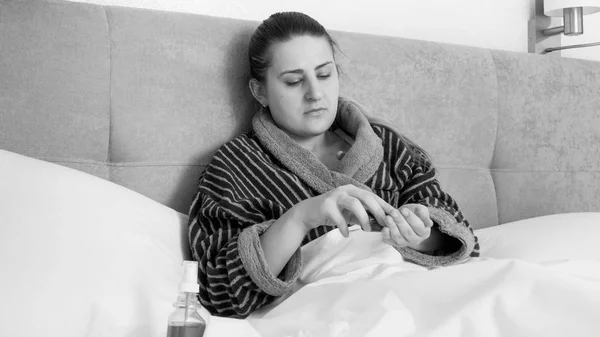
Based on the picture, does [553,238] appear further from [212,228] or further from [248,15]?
[248,15]

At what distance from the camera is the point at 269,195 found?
1564 mm

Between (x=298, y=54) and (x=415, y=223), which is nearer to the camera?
(x=415, y=223)

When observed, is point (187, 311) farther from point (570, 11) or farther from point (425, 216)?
point (570, 11)

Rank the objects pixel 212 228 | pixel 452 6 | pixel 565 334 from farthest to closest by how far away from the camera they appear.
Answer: pixel 452 6 < pixel 212 228 < pixel 565 334

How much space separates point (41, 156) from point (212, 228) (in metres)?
0.37

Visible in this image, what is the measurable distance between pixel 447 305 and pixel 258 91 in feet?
2.70

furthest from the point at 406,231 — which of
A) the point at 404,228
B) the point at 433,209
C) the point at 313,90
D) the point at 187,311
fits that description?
the point at 313,90

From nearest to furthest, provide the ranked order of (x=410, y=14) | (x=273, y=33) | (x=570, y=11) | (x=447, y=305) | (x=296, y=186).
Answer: (x=447, y=305) < (x=296, y=186) < (x=273, y=33) < (x=410, y=14) < (x=570, y=11)

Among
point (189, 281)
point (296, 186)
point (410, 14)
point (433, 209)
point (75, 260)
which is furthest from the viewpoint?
point (410, 14)

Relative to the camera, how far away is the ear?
1.71m

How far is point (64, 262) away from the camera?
1143mm

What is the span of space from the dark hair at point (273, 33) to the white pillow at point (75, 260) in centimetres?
48

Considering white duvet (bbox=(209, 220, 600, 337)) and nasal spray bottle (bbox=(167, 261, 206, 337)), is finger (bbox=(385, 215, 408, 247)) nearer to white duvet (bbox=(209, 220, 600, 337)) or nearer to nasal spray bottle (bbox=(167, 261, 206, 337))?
white duvet (bbox=(209, 220, 600, 337))

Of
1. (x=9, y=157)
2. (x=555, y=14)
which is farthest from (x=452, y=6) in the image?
(x=9, y=157)
